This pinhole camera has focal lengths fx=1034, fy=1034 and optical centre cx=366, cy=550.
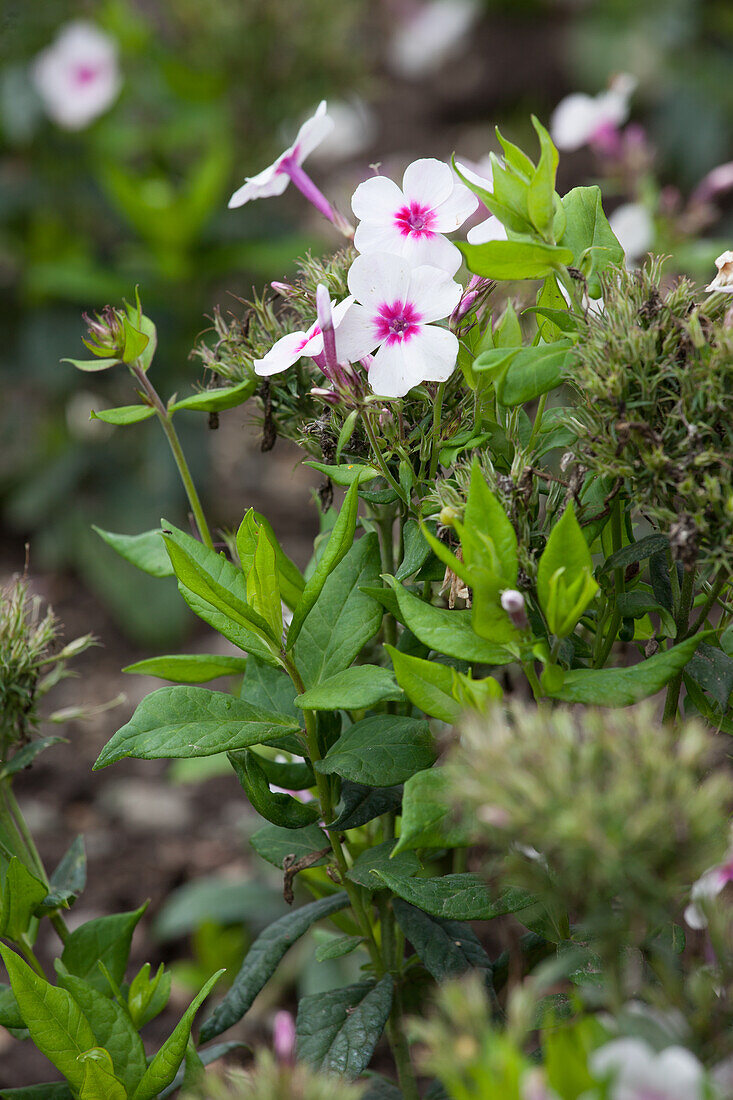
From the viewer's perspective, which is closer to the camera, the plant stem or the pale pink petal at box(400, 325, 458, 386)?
the pale pink petal at box(400, 325, 458, 386)

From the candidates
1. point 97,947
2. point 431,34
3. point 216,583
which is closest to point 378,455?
point 216,583

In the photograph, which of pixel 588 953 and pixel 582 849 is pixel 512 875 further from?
pixel 588 953

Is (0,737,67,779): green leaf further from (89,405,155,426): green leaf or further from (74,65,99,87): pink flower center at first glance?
(74,65,99,87): pink flower center

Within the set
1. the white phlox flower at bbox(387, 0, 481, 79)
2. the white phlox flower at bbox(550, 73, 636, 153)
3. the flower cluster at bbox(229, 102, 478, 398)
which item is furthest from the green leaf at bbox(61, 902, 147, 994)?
the white phlox flower at bbox(387, 0, 481, 79)

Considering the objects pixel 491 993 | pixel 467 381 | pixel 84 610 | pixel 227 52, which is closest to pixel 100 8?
pixel 227 52

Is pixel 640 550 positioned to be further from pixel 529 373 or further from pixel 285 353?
pixel 285 353

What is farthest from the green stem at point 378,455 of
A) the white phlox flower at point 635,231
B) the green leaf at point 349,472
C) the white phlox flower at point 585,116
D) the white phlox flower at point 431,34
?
the white phlox flower at point 431,34
